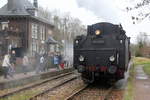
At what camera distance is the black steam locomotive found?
50.3 ft

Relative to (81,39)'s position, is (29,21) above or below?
above

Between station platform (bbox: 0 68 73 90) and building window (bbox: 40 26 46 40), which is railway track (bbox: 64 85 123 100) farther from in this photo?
building window (bbox: 40 26 46 40)

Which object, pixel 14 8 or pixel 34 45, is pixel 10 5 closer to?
pixel 14 8

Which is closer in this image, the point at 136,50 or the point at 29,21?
the point at 29,21

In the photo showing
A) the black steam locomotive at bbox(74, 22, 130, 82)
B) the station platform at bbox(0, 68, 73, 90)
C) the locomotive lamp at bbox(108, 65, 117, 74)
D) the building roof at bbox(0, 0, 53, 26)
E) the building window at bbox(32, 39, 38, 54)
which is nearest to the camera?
the locomotive lamp at bbox(108, 65, 117, 74)

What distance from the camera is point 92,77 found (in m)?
16.3

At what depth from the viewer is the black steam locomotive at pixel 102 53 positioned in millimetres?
15328

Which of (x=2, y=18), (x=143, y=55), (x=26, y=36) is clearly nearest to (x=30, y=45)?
(x=26, y=36)

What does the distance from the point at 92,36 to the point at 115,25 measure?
1.36m

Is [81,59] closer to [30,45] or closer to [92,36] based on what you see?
[92,36]

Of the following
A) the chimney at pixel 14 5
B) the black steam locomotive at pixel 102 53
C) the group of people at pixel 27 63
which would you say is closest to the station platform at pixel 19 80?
the group of people at pixel 27 63

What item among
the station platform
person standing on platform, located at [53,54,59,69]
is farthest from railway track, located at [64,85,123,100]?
person standing on platform, located at [53,54,59,69]

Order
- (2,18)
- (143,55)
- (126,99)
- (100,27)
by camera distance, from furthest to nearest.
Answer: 1. (143,55)
2. (2,18)
3. (100,27)
4. (126,99)

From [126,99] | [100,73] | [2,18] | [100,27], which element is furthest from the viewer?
[2,18]
